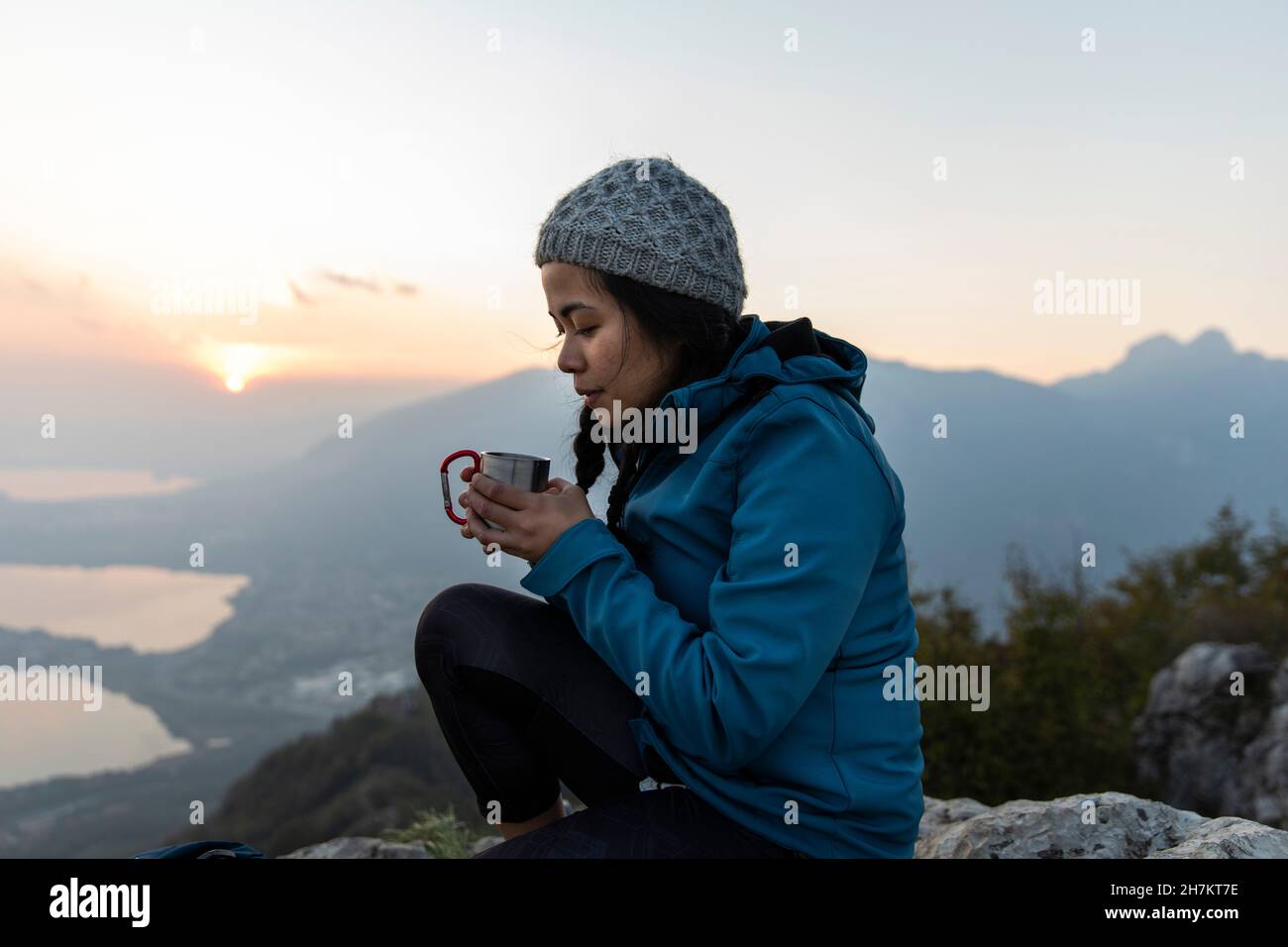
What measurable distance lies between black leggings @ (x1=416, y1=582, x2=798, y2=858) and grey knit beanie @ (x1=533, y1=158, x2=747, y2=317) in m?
0.88

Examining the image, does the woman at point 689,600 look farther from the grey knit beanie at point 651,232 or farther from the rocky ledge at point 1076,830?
the rocky ledge at point 1076,830

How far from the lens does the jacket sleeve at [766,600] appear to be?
1.67 meters

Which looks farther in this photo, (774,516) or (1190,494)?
(1190,494)

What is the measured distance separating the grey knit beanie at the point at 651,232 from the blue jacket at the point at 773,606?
0.22m

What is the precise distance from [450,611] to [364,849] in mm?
2534

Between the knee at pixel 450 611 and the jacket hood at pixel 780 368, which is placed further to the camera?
the knee at pixel 450 611

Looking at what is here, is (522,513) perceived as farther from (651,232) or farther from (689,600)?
(651,232)

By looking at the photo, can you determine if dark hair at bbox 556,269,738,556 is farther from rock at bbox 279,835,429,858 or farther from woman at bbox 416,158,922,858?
rock at bbox 279,835,429,858

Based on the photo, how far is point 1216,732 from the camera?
9.55 m

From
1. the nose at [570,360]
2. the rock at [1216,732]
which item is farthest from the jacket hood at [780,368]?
the rock at [1216,732]

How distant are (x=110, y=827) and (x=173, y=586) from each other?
82940 mm

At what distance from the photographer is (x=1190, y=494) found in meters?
185
